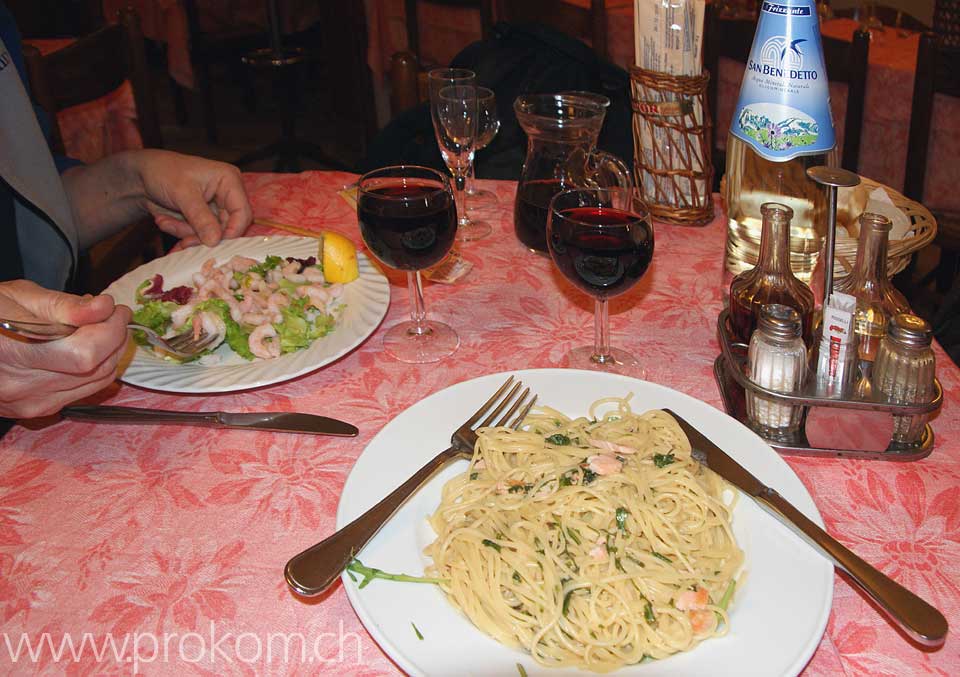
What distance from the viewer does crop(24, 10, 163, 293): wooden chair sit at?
5.85ft

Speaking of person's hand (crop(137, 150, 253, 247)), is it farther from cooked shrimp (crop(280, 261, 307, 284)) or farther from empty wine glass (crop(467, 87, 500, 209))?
empty wine glass (crop(467, 87, 500, 209))

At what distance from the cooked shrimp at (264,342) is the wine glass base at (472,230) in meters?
0.46

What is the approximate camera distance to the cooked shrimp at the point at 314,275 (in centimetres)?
125

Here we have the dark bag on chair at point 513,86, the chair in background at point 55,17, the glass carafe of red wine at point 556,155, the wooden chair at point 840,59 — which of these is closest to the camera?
the glass carafe of red wine at point 556,155

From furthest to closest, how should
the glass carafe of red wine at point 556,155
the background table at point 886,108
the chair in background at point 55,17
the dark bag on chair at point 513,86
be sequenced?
the chair in background at point 55,17 → the background table at point 886,108 → the dark bag on chair at point 513,86 → the glass carafe of red wine at point 556,155

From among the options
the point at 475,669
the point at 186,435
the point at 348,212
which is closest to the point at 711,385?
the point at 475,669

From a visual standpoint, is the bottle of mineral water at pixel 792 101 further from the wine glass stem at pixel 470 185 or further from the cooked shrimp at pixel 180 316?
the cooked shrimp at pixel 180 316

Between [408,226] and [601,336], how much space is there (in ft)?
1.00

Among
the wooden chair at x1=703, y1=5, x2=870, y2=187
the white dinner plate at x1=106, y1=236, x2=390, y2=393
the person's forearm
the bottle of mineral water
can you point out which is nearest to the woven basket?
the bottle of mineral water

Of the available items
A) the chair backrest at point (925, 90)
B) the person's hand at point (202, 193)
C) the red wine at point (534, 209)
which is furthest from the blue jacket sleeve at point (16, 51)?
the chair backrest at point (925, 90)

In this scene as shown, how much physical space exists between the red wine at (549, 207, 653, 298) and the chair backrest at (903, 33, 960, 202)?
4.68ft

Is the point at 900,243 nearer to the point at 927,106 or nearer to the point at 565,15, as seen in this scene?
the point at 927,106

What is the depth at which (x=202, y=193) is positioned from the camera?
4.86 feet

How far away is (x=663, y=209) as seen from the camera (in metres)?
1.48
